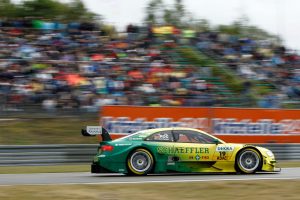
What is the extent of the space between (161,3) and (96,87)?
22.5 meters

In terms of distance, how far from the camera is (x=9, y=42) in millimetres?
21781

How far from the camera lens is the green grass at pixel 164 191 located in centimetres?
809

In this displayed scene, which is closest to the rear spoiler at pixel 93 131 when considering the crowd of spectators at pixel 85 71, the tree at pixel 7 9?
the crowd of spectators at pixel 85 71

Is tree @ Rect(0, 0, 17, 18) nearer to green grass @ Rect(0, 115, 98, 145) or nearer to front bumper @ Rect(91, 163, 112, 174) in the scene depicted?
green grass @ Rect(0, 115, 98, 145)

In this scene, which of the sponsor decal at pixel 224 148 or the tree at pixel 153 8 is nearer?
the sponsor decal at pixel 224 148

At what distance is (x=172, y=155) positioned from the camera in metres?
12.0

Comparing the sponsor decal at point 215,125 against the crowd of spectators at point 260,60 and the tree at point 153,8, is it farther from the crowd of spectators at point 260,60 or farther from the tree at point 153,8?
the tree at point 153,8

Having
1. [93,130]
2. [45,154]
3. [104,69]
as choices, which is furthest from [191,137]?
[104,69]

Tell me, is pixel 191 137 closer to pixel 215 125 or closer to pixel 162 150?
pixel 162 150

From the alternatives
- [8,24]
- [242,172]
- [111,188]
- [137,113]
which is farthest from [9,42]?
[111,188]

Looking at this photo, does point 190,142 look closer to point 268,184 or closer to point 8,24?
point 268,184

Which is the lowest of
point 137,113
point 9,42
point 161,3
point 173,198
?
point 173,198

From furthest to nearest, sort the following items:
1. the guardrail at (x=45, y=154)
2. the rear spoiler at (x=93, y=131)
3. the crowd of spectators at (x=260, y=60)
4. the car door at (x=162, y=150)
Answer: the crowd of spectators at (x=260, y=60) → the guardrail at (x=45, y=154) → the car door at (x=162, y=150) → the rear spoiler at (x=93, y=131)

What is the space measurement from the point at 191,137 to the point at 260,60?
45.9 ft
